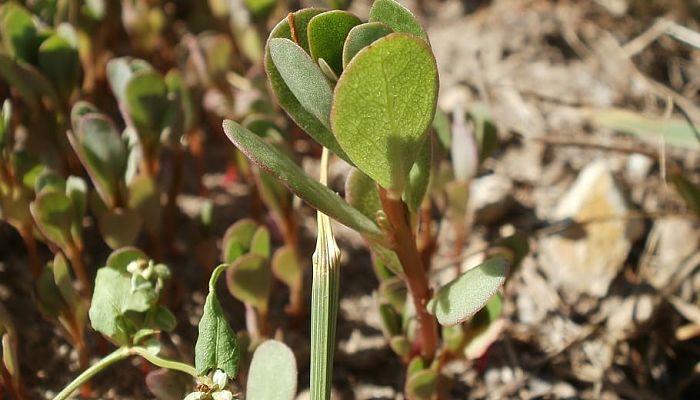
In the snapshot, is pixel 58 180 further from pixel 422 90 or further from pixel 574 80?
pixel 574 80

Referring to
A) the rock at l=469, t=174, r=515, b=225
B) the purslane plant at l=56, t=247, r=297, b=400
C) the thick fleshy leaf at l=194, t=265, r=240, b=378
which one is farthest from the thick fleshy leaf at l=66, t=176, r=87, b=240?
the rock at l=469, t=174, r=515, b=225

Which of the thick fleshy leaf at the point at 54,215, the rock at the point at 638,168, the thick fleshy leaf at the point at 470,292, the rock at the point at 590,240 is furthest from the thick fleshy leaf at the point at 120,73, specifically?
the rock at the point at 638,168

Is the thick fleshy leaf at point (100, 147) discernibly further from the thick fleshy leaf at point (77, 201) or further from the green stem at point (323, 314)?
the green stem at point (323, 314)

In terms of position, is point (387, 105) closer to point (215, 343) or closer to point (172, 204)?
point (215, 343)

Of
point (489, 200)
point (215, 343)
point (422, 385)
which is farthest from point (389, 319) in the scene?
point (489, 200)

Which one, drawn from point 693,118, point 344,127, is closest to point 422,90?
point 344,127
